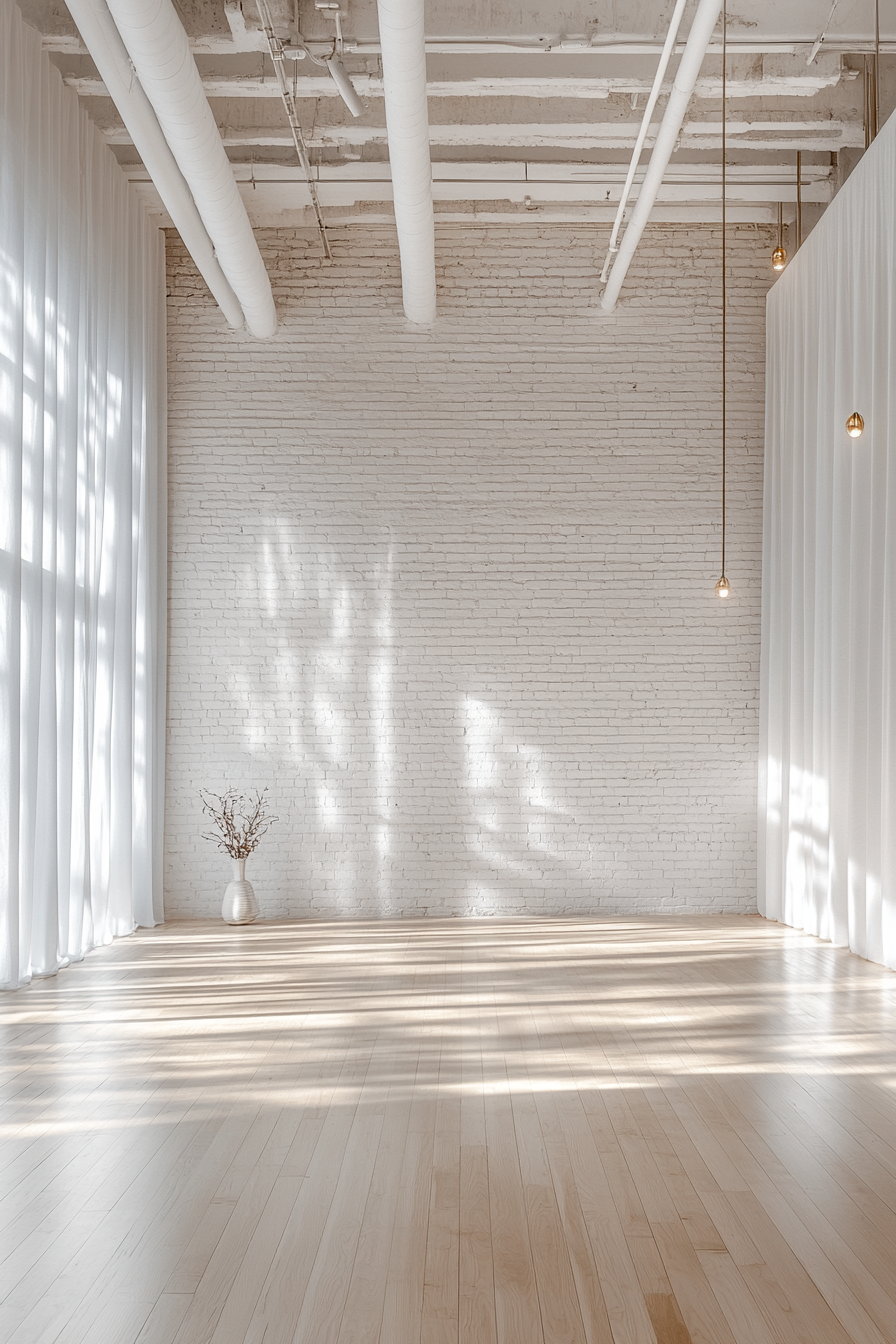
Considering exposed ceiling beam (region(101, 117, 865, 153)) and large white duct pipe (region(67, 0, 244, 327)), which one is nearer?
large white duct pipe (region(67, 0, 244, 327))

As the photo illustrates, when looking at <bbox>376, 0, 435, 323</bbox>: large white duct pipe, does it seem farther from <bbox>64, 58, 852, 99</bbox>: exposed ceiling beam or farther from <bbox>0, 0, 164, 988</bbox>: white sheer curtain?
<bbox>0, 0, 164, 988</bbox>: white sheer curtain

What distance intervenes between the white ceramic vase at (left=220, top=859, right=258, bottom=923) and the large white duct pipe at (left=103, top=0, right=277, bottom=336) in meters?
4.33

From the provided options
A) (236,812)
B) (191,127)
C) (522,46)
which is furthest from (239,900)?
(522,46)

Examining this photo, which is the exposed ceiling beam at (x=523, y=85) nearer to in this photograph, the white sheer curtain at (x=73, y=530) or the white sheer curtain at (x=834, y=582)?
the white sheer curtain at (x=834, y=582)

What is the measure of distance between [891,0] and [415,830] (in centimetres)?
640

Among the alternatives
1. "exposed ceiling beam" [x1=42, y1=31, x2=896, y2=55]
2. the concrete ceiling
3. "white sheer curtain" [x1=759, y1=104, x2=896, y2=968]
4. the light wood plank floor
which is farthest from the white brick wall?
"exposed ceiling beam" [x1=42, y1=31, x2=896, y2=55]

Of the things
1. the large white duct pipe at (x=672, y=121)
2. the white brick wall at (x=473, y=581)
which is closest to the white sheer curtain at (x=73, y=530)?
the white brick wall at (x=473, y=581)

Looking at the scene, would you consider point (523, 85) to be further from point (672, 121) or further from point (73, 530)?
point (73, 530)

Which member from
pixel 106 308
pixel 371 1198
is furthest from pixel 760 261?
pixel 371 1198

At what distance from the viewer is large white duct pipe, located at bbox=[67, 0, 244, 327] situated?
17.4 feet

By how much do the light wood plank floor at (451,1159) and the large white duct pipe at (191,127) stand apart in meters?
4.55

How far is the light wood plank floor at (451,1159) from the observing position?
2.53 metres

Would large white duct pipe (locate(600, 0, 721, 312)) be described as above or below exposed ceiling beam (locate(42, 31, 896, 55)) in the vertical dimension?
below

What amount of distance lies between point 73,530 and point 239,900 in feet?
10.0
